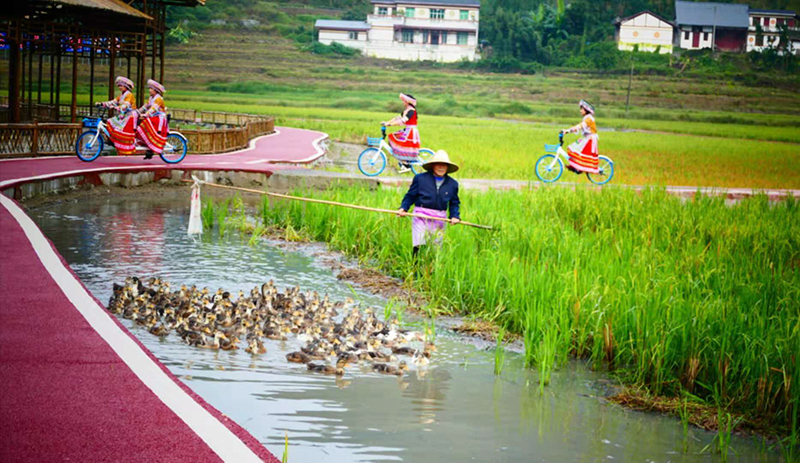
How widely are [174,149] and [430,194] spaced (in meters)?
9.20

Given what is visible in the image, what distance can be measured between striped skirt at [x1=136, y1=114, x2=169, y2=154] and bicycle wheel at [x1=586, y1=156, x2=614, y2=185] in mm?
7269

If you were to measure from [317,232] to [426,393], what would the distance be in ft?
17.9

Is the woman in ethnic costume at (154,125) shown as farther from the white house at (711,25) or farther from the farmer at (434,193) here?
the white house at (711,25)

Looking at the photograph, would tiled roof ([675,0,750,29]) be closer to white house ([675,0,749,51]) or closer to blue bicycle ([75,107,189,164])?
white house ([675,0,749,51])

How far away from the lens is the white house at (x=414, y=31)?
61.3 metres

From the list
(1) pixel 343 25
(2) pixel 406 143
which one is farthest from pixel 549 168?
(1) pixel 343 25

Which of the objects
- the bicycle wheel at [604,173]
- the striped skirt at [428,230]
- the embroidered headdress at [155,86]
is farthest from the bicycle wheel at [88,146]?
the striped skirt at [428,230]

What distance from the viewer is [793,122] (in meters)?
42.0

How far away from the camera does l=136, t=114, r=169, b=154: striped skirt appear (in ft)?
49.9

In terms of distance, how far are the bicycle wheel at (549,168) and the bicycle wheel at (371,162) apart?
2.66 meters

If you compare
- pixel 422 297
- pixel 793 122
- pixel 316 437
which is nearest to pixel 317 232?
pixel 422 297

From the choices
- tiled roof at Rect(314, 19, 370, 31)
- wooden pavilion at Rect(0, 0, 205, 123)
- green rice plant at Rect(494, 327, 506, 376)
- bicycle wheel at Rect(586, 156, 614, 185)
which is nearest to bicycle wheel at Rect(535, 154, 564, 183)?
bicycle wheel at Rect(586, 156, 614, 185)

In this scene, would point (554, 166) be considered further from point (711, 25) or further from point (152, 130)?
point (711, 25)

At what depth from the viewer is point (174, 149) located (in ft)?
51.8
